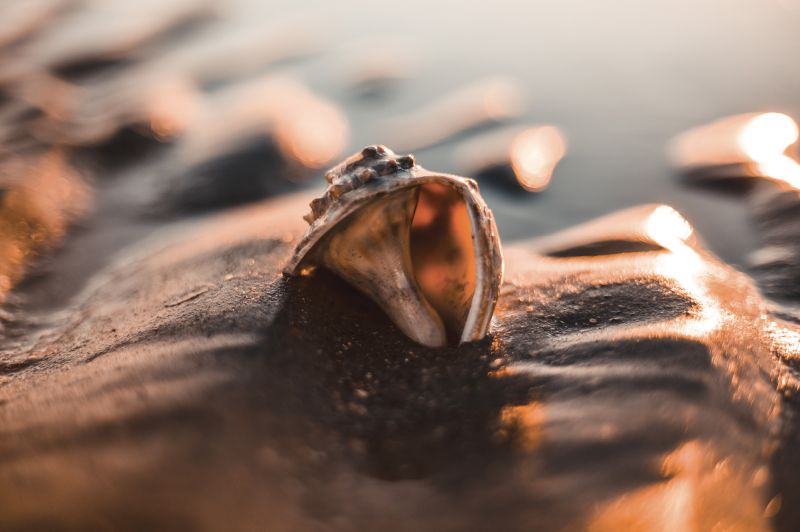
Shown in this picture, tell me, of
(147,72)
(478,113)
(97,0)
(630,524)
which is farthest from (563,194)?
(97,0)

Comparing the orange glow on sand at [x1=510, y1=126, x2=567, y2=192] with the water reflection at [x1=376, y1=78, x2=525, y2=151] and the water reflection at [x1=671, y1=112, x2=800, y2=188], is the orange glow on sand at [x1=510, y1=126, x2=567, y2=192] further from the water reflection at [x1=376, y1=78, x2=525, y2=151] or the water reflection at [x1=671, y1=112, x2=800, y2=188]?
the water reflection at [x1=671, y1=112, x2=800, y2=188]

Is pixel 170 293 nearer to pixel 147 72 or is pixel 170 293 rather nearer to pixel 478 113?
pixel 478 113

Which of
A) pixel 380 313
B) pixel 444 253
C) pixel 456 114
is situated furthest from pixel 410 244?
pixel 456 114

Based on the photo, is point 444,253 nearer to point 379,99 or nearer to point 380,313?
point 380,313

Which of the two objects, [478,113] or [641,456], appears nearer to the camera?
[641,456]

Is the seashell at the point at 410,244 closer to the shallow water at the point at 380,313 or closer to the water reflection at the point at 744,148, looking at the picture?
the shallow water at the point at 380,313

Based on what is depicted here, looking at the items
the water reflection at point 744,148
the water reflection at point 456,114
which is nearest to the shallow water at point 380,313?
the water reflection at point 456,114

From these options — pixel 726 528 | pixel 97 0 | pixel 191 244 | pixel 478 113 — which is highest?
pixel 97 0

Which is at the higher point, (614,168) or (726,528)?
(614,168)
